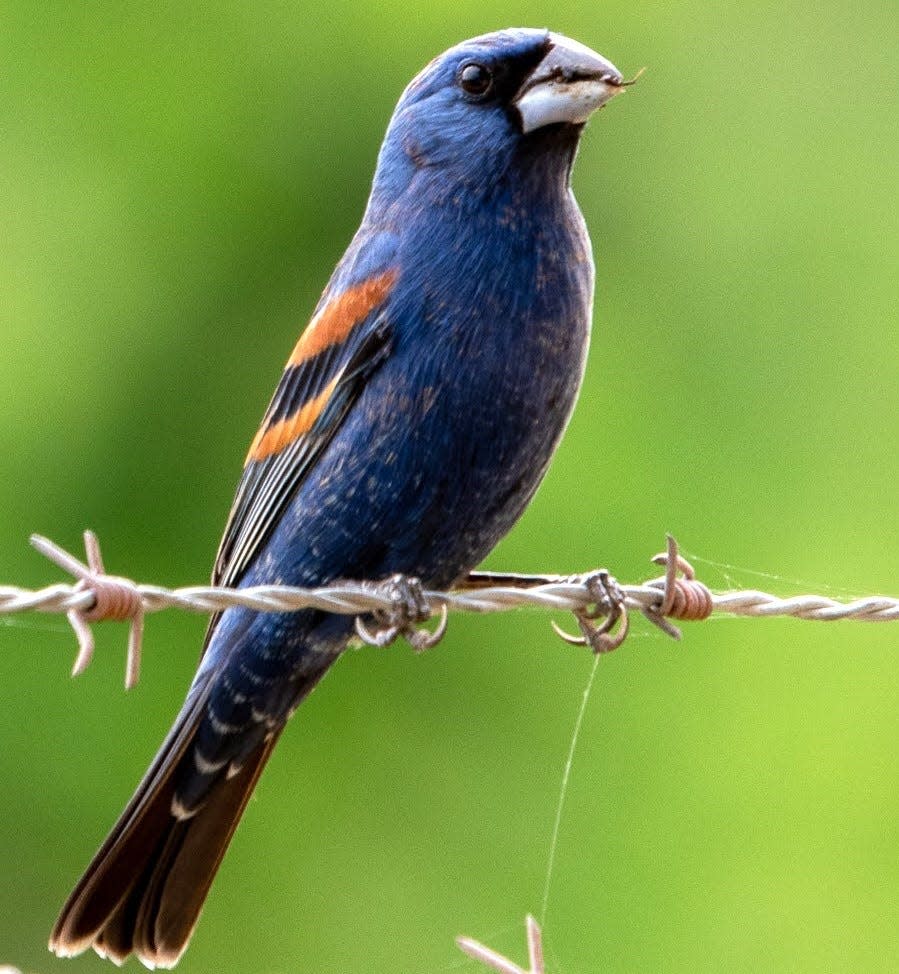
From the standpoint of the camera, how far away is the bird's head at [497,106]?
3.06m

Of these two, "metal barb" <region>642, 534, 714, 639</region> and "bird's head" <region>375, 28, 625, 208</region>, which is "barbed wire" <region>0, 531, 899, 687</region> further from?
"bird's head" <region>375, 28, 625, 208</region>

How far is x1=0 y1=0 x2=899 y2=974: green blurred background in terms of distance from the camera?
5340mm

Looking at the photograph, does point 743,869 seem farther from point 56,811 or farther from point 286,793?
point 56,811

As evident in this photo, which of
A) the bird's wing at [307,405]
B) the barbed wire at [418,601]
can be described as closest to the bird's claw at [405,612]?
the barbed wire at [418,601]

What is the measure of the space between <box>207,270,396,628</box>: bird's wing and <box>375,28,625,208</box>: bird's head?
0.25m

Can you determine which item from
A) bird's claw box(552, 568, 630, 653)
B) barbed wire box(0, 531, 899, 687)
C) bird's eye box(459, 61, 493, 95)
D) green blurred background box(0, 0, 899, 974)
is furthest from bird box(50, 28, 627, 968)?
green blurred background box(0, 0, 899, 974)

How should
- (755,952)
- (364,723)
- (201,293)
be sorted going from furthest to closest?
1. (201,293)
2. (364,723)
3. (755,952)

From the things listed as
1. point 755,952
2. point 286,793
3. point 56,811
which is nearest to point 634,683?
point 755,952

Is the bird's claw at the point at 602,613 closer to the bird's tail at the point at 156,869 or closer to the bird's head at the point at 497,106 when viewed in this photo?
the bird's tail at the point at 156,869

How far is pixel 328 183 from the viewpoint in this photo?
6465 mm

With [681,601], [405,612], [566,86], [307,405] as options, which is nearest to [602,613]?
[681,601]

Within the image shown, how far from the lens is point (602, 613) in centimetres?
290

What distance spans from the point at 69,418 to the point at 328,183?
4.23ft

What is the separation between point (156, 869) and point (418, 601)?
0.72 m
